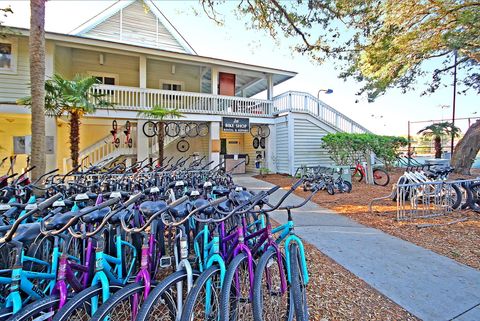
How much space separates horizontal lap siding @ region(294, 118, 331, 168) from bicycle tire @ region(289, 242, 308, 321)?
9.85m

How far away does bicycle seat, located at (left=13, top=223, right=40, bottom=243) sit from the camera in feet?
5.64

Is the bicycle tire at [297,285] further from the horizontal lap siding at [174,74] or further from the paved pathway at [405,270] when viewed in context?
the horizontal lap siding at [174,74]

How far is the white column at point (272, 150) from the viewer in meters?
→ 12.6

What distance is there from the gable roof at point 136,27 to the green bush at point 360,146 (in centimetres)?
856

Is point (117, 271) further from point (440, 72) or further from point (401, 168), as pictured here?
point (440, 72)

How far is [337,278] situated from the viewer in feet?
9.12

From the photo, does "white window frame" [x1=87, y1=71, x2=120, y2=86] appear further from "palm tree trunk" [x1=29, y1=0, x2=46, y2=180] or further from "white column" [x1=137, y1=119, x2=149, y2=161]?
"palm tree trunk" [x1=29, y1=0, x2=46, y2=180]

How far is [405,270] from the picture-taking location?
299 cm

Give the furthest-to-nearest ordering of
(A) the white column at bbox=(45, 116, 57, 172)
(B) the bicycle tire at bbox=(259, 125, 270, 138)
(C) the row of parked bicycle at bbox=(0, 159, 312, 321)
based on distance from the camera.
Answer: (B) the bicycle tire at bbox=(259, 125, 270, 138) → (A) the white column at bbox=(45, 116, 57, 172) → (C) the row of parked bicycle at bbox=(0, 159, 312, 321)

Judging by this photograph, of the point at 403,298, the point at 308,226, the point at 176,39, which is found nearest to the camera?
the point at 403,298

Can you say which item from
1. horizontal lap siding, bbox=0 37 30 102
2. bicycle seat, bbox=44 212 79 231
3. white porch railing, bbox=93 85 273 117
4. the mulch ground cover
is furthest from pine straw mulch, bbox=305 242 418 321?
horizontal lap siding, bbox=0 37 30 102

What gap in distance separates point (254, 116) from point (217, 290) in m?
10.8

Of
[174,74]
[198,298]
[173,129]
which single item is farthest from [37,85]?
[174,74]

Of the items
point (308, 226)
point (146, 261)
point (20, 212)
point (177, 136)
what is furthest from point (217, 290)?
point (177, 136)
